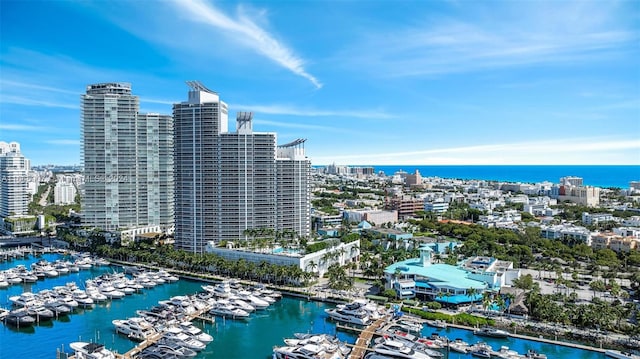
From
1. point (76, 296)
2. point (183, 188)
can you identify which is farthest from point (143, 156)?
point (76, 296)

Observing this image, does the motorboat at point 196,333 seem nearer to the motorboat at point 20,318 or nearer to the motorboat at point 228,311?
the motorboat at point 228,311

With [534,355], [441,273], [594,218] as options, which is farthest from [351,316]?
[594,218]

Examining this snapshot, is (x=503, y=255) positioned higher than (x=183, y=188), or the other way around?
(x=183, y=188)

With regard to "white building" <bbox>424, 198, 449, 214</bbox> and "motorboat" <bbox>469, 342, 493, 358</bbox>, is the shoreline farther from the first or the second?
"white building" <bbox>424, 198, 449, 214</bbox>

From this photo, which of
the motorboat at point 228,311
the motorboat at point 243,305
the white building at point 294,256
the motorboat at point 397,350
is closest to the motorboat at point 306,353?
the motorboat at point 397,350

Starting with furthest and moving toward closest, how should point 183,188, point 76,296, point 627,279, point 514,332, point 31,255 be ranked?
point 31,255, point 183,188, point 627,279, point 76,296, point 514,332

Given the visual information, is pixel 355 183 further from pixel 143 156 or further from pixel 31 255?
pixel 31 255

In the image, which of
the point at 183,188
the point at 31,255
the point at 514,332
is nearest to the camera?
the point at 514,332
